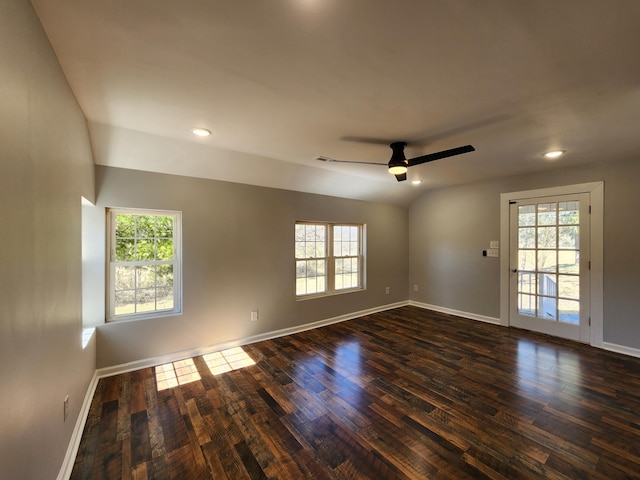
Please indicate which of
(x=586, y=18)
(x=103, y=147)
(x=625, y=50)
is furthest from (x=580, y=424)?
(x=103, y=147)

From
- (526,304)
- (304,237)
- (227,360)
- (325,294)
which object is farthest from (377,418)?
(526,304)

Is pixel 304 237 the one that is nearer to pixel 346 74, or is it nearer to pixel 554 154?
pixel 346 74

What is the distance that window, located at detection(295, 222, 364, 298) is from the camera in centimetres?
448

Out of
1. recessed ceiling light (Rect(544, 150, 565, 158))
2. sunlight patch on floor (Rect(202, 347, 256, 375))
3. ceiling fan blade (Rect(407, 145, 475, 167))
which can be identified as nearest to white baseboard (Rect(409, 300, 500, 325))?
recessed ceiling light (Rect(544, 150, 565, 158))

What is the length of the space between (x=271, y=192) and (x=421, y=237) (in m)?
3.36

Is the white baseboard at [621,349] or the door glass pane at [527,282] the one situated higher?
the door glass pane at [527,282]

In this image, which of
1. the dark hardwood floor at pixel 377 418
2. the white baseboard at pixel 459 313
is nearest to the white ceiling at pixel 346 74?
the dark hardwood floor at pixel 377 418

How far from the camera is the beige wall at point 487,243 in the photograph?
134 inches

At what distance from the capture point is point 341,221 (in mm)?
4855

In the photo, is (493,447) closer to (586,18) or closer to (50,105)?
(586,18)

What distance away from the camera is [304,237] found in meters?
4.51

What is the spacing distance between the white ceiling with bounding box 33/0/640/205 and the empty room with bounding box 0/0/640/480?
0.02 metres

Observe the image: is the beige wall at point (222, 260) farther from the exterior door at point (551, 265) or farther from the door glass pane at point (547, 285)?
the door glass pane at point (547, 285)

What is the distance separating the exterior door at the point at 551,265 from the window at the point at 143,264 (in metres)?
4.97
